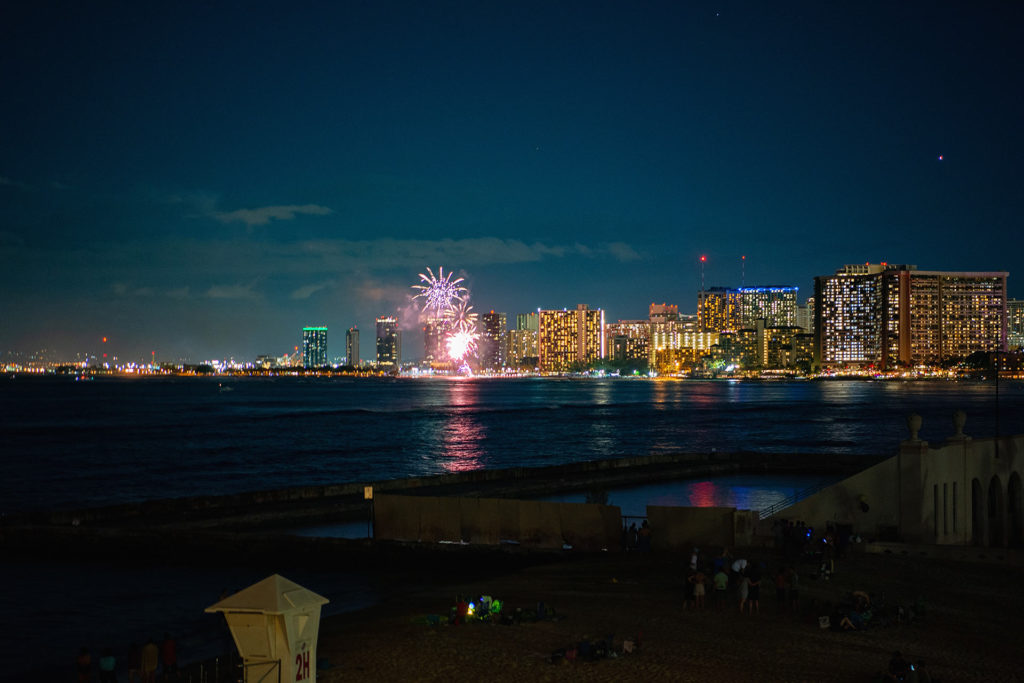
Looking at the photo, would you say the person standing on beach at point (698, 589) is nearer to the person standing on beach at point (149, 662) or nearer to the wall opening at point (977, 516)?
the person standing on beach at point (149, 662)

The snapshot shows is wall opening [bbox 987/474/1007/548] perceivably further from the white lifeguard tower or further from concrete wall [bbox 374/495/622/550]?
the white lifeguard tower

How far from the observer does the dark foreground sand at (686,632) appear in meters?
12.8

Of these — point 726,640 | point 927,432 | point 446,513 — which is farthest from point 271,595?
point 927,432

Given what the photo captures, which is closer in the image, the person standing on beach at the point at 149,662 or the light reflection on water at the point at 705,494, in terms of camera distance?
the person standing on beach at the point at 149,662

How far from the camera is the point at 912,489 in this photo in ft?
68.6

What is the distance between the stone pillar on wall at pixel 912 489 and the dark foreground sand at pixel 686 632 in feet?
4.95

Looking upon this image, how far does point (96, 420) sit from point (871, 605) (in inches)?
4028

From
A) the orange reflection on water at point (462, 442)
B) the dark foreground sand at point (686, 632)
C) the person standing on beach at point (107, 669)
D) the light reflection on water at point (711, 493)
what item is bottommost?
the orange reflection on water at point (462, 442)

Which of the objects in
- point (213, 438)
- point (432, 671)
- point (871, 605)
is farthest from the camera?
point (213, 438)

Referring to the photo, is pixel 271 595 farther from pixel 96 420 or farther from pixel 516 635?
pixel 96 420

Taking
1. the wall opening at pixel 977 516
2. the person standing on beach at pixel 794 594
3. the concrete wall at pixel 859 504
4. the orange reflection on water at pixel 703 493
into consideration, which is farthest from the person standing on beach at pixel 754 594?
the orange reflection on water at pixel 703 493

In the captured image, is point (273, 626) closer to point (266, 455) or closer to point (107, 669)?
point (107, 669)

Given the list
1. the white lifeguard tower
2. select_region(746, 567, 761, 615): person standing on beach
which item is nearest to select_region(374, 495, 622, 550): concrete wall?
select_region(746, 567, 761, 615): person standing on beach

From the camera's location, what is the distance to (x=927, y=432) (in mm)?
78562
